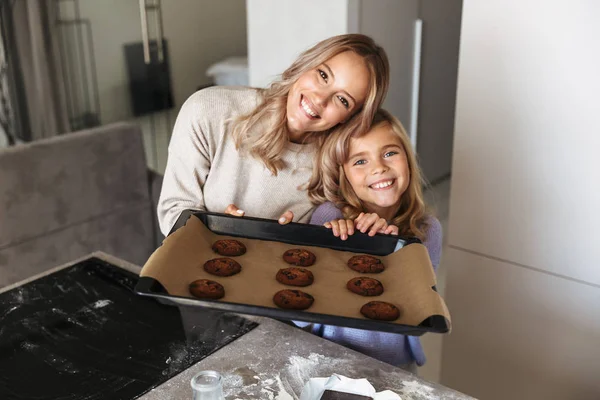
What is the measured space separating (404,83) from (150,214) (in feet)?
5.26

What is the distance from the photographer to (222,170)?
1.54 meters

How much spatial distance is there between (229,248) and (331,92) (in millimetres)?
403

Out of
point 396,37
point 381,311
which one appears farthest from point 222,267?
point 396,37

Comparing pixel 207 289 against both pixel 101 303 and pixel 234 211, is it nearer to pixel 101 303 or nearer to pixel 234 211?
pixel 234 211

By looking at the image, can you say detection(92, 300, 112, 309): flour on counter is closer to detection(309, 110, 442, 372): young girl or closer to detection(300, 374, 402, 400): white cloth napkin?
detection(309, 110, 442, 372): young girl

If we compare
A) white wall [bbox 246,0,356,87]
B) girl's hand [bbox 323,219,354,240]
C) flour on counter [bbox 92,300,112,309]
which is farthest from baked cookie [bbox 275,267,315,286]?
white wall [bbox 246,0,356,87]

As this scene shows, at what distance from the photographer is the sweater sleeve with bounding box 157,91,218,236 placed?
4.99 ft

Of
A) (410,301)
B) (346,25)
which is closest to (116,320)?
(410,301)

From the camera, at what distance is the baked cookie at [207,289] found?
1.23m

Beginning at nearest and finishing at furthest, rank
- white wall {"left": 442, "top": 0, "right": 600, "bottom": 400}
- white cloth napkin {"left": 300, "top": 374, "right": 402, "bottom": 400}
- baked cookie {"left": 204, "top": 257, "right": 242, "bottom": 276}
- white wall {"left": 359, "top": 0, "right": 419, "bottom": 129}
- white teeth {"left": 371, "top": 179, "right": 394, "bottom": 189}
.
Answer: white cloth napkin {"left": 300, "top": 374, "right": 402, "bottom": 400}
baked cookie {"left": 204, "top": 257, "right": 242, "bottom": 276}
white teeth {"left": 371, "top": 179, "right": 394, "bottom": 189}
white wall {"left": 442, "top": 0, "right": 600, "bottom": 400}
white wall {"left": 359, "top": 0, "right": 419, "bottom": 129}

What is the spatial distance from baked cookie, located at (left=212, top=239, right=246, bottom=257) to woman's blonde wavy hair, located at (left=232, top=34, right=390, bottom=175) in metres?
0.22

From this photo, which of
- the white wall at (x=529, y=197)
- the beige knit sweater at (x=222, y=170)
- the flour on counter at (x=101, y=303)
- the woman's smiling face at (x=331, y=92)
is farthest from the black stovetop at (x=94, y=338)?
the white wall at (x=529, y=197)

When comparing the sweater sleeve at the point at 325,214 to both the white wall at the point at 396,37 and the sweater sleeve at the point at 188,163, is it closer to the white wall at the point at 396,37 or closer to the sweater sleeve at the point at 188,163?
the sweater sleeve at the point at 188,163

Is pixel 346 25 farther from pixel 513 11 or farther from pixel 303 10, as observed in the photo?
pixel 513 11
